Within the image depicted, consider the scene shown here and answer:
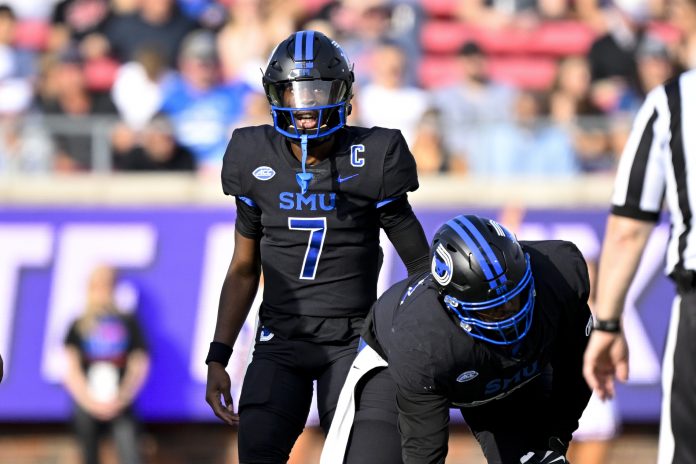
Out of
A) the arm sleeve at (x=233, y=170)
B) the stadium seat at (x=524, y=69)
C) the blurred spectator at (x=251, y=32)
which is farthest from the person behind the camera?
the stadium seat at (x=524, y=69)

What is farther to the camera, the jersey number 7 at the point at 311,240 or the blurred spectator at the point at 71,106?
the blurred spectator at the point at 71,106

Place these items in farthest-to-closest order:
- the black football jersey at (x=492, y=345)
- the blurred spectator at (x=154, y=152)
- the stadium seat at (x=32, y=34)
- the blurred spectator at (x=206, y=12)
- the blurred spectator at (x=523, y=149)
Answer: the stadium seat at (x=32, y=34) < the blurred spectator at (x=206, y=12) < the blurred spectator at (x=154, y=152) < the blurred spectator at (x=523, y=149) < the black football jersey at (x=492, y=345)

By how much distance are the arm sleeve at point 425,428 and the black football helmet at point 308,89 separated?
107cm

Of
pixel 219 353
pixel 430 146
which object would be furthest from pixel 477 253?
pixel 430 146

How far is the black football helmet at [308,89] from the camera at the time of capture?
4.49m

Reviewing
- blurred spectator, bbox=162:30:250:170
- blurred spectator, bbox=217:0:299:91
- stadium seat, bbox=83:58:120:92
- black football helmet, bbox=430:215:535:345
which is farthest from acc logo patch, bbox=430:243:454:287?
stadium seat, bbox=83:58:120:92

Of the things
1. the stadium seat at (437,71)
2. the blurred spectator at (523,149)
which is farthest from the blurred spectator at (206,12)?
the blurred spectator at (523,149)

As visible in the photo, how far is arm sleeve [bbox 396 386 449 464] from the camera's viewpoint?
4.09 m

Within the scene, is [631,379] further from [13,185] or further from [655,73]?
[13,185]

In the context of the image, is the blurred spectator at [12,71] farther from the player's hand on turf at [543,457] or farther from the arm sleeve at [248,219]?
the player's hand on turf at [543,457]

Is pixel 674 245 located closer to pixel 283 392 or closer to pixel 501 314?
pixel 501 314

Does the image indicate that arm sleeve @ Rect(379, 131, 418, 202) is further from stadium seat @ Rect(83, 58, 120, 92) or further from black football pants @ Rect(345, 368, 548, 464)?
stadium seat @ Rect(83, 58, 120, 92)

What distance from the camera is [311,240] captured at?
459 centimetres

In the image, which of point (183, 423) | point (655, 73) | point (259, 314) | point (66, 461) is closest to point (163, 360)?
point (183, 423)
